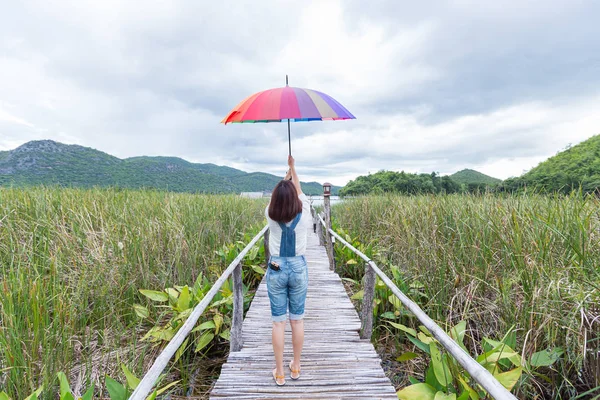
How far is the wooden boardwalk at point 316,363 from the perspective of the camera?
2.32 metres

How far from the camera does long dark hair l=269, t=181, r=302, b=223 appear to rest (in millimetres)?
2258

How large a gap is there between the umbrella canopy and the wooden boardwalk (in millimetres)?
2401

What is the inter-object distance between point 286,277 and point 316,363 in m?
0.99

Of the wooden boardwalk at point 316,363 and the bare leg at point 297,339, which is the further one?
the bare leg at point 297,339

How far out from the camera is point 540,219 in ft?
10.5

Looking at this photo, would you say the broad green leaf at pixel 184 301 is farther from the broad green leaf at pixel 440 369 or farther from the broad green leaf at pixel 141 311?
the broad green leaf at pixel 440 369

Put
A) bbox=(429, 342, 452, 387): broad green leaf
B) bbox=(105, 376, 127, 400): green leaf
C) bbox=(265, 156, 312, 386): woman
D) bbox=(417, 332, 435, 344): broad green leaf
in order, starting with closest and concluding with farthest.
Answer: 1. bbox=(105, 376, 127, 400): green leaf
2. bbox=(429, 342, 452, 387): broad green leaf
3. bbox=(265, 156, 312, 386): woman
4. bbox=(417, 332, 435, 344): broad green leaf

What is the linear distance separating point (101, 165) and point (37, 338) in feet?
164

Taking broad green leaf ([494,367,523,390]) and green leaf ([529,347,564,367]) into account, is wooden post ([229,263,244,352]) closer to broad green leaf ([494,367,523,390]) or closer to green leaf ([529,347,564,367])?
broad green leaf ([494,367,523,390])

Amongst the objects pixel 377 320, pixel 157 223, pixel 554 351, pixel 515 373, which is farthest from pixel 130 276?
pixel 554 351

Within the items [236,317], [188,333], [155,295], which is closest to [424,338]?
[236,317]

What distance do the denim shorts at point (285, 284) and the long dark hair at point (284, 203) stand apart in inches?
15.0

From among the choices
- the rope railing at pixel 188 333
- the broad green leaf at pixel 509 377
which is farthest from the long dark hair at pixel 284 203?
the broad green leaf at pixel 509 377

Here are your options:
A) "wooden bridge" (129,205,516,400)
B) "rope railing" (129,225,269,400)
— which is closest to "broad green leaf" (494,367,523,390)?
"wooden bridge" (129,205,516,400)
